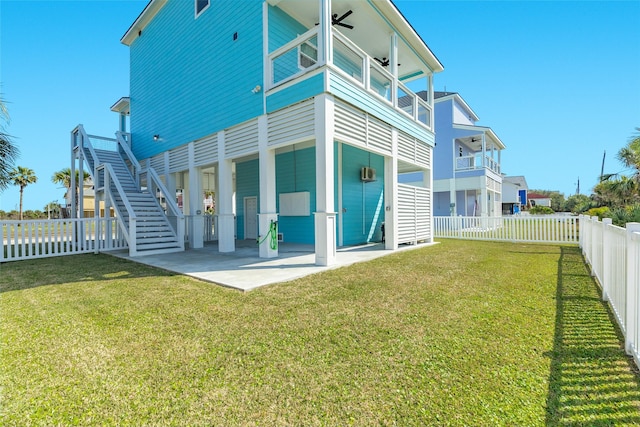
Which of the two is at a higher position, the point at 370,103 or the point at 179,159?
the point at 370,103

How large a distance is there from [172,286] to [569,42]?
540 inches

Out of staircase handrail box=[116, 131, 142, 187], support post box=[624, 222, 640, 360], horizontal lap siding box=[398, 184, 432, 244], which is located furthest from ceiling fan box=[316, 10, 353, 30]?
staircase handrail box=[116, 131, 142, 187]

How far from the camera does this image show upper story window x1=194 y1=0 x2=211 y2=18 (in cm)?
931

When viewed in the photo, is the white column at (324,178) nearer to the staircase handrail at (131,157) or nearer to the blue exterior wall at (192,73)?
the blue exterior wall at (192,73)

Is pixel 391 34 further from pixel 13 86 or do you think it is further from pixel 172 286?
pixel 13 86

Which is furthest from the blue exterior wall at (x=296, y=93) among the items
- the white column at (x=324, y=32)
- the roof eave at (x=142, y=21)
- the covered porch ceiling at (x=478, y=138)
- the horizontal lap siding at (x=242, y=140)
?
the covered porch ceiling at (x=478, y=138)

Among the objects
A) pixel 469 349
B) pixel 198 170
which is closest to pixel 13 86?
pixel 198 170

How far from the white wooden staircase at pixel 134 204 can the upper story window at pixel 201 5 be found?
625 centimetres

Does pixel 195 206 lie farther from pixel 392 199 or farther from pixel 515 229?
pixel 515 229

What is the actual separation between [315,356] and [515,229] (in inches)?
483

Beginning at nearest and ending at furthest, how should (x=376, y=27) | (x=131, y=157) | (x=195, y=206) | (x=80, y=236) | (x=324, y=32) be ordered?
(x=324, y=32) → (x=376, y=27) → (x=80, y=236) → (x=195, y=206) → (x=131, y=157)

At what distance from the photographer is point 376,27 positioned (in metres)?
9.02

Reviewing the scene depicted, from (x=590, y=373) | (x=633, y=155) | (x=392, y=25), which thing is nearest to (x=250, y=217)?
(x=392, y=25)

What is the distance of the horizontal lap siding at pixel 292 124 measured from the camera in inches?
255
